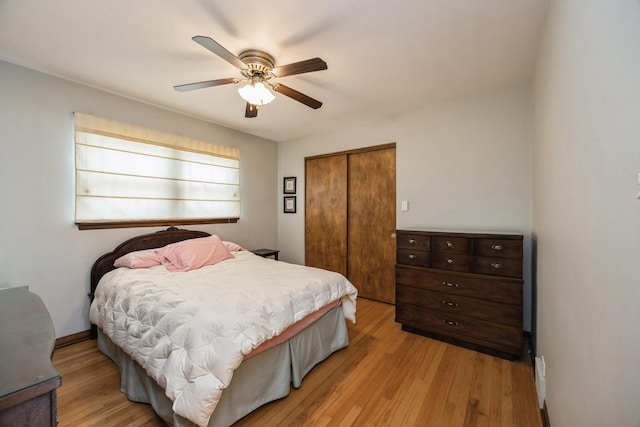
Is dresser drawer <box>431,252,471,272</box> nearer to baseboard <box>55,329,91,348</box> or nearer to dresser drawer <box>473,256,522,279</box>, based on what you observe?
dresser drawer <box>473,256,522,279</box>

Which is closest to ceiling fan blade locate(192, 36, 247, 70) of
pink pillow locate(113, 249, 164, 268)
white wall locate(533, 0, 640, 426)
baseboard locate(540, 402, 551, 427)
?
white wall locate(533, 0, 640, 426)

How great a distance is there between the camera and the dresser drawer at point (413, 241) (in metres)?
2.53

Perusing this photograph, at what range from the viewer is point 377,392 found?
1772 millimetres

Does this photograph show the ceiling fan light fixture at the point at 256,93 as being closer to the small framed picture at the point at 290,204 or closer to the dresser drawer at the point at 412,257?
the dresser drawer at the point at 412,257

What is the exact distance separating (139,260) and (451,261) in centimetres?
296

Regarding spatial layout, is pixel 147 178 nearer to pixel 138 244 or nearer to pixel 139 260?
pixel 138 244

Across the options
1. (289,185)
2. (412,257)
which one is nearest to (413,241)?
(412,257)

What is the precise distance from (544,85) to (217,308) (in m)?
2.50

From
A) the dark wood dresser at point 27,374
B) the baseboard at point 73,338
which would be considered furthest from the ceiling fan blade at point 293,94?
the baseboard at point 73,338

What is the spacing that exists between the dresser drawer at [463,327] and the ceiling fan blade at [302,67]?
232cm

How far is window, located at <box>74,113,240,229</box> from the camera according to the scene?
248cm

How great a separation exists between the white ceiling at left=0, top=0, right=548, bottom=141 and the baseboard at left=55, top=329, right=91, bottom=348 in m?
2.41

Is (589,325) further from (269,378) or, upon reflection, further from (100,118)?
(100,118)

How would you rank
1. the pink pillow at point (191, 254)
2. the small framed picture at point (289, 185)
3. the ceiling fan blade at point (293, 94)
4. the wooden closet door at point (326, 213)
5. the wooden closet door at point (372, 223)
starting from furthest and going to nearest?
the small framed picture at point (289, 185)
the wooden closet door at point (326, 213)
the wooden closet door at point (372, 223)
the pink pillow at point (191, 254)
the ceiling fan blade at point (293, 94)
